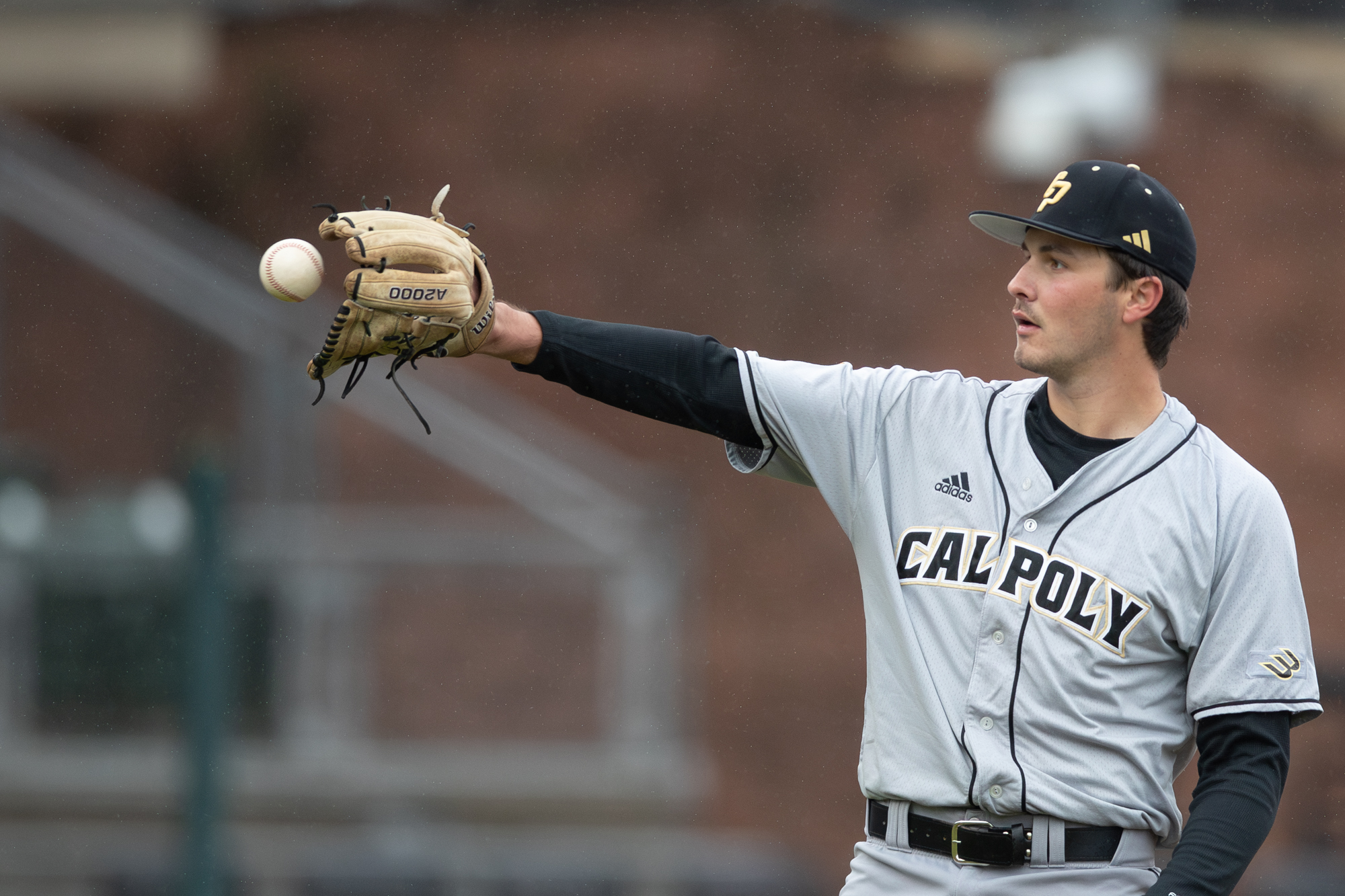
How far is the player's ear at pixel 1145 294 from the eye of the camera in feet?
5.83

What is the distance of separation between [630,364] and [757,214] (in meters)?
7.73

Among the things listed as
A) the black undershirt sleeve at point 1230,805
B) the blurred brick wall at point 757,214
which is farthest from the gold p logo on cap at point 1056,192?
the blurred brick wall at point 757,214

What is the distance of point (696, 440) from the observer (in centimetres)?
906

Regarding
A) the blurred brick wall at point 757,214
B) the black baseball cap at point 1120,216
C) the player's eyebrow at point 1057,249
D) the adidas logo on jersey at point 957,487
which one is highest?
the blurred brick wall at point 757,214

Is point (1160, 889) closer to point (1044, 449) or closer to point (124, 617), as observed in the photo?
point (1044, 449)

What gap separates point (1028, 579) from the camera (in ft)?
5.53

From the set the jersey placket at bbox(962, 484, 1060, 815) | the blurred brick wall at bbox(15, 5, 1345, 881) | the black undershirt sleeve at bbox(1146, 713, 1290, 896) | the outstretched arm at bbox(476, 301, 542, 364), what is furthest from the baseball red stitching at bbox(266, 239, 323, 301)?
the blurred brick wall at bbox(15, 5, 1345, 881)

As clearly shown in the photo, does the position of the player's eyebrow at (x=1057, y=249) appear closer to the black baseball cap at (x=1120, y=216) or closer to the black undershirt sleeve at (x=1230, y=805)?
the black baseball cap at (x=1120, y=216)

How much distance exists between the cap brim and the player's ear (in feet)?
0.25

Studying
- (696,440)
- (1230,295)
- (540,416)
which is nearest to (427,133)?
(540,416)

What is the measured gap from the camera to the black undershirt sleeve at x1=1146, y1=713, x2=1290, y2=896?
154 centimetres

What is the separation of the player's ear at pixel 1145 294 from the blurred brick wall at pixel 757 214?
6.92m

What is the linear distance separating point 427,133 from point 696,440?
2798 mm

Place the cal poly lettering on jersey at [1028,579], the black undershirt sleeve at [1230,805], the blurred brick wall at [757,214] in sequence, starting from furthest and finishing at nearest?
the blurred brick wall at [757,214]
the cal poly lettering on jersey at [1028,579]
the black undershirt sleeve at [1230,805]
